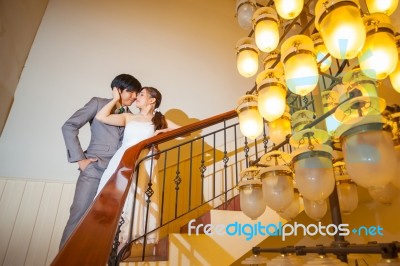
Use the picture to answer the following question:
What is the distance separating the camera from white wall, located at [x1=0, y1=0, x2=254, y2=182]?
3371 millimetres

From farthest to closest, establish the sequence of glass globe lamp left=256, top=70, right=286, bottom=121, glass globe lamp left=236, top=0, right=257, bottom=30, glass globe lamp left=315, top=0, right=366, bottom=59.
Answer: glass globe lamp left=236, top=0, right=257, bottom=30
glass globe lamp left=256, top=70, right=286, bottom=121
glass globe lamp left=315, top=0, right=366, bottom=59

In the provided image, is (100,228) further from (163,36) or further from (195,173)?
(163,36)

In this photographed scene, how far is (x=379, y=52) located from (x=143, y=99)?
7.75ft

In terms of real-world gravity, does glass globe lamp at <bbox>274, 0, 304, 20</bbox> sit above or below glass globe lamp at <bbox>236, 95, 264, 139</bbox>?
above

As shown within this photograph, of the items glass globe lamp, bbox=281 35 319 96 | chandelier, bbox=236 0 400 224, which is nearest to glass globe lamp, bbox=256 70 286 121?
chandelier, bbox=236 0 400 224

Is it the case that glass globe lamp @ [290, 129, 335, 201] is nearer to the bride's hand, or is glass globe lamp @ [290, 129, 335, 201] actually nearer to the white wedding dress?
the white wedding dress

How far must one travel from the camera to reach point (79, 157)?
99.5 inches

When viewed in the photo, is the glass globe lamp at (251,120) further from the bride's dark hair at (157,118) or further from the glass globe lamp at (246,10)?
the bride's dark hair at (157,118)

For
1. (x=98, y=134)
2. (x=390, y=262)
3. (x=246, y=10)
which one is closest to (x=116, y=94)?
(x=98, y=134)

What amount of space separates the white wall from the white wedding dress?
1.27 metres

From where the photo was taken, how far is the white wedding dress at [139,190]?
210 centimetres

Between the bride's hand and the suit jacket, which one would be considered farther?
the bride's hand

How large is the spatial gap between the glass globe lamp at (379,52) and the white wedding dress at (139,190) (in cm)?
159

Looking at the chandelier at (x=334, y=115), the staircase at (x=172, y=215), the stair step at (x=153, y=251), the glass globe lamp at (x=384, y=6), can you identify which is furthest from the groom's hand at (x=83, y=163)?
the glass globe lamp at (x=384, y=6)
